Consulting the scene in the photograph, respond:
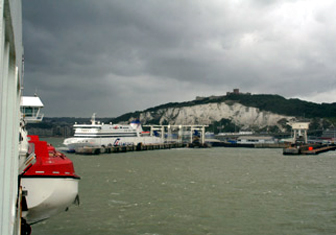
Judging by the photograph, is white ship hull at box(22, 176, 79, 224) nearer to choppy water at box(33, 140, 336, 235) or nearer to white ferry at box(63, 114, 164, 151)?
choppy water at box(33, 140, 336, 235)

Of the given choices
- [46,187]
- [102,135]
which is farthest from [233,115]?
[46,187]

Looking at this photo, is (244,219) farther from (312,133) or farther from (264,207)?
(312,133)

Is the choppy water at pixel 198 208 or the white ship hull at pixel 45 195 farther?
the choppy water at pixel 198 208

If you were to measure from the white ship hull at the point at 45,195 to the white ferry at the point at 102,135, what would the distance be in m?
64.6

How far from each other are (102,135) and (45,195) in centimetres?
7020

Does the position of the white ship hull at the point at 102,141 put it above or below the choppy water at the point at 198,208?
above

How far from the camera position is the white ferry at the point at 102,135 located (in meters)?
74.7

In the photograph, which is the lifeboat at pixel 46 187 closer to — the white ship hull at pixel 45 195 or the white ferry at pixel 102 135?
the white ship hull at pixel 45 195

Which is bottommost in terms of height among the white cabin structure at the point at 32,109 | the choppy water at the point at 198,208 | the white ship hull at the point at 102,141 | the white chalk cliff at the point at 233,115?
the choppy water at the point at 198,208

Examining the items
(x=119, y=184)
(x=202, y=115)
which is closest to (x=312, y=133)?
(x=202, y=115)

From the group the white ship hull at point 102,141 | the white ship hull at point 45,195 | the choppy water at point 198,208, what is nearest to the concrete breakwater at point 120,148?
the white ship hull at point 102,141

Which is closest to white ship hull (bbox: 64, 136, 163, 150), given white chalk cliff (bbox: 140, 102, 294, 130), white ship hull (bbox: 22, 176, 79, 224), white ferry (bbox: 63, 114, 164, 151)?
white ferry (bbox: 63, 114, 164, 151)

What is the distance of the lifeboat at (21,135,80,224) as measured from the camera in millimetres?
10094

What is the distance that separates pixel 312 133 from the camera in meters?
170
